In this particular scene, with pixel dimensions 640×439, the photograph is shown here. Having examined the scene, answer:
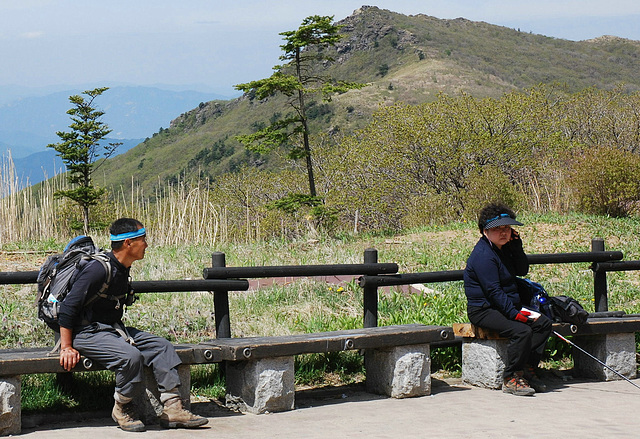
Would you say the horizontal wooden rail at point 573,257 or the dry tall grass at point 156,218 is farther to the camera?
the dry tall grass at point 156,218

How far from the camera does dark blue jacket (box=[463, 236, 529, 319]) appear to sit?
6406mm

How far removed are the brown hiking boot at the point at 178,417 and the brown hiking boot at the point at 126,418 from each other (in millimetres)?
173

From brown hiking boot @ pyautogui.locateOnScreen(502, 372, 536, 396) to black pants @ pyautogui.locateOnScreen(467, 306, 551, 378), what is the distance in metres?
0.04

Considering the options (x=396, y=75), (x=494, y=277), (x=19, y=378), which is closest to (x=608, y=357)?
(x=494, y=277)

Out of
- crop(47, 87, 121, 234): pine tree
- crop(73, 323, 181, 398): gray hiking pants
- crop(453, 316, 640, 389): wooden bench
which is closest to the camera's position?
crop(73, 323, 181, 398): gray hiking pants

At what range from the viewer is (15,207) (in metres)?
15.3

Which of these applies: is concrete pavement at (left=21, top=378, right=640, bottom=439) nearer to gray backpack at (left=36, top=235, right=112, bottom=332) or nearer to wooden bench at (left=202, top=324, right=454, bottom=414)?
wooden bench at (left=202, top=324, right=454, bottom=414)

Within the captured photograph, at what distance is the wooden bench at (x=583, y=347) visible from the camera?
6641 millimetres

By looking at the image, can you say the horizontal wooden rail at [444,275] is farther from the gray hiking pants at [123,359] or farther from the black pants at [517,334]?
the gray hiking pants at [123,359]

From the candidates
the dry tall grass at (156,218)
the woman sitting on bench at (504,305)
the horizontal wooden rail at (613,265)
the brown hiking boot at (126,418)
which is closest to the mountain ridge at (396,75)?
the dry tall grass at (156,218)

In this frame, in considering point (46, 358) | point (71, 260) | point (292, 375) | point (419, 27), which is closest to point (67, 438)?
point (46, 358)

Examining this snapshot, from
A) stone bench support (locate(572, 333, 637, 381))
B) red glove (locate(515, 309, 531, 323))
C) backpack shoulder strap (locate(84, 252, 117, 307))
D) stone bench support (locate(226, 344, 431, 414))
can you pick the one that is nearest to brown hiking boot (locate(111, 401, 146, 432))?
backpack shoulder strap (locate(84, 252, 117, 307))

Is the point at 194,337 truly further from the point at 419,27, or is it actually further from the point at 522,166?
the point at 419,27

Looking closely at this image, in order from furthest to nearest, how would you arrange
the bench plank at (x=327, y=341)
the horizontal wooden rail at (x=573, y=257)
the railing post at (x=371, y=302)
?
the horizontal wooden rail at (x=573, y=257) < the railing post at (x=371, y=302) < the bench plank at (x=327, y=341)
